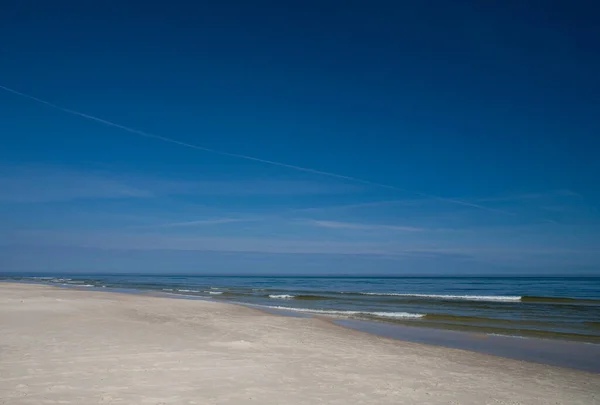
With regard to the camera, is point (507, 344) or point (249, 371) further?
point (507, 344)

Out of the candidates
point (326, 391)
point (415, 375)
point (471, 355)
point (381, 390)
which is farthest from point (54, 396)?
point (471, 355)

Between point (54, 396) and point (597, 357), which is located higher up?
point (54, 396)

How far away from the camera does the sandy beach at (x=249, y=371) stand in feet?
22.8

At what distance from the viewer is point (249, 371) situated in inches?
340

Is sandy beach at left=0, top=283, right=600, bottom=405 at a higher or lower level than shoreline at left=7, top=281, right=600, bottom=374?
higher

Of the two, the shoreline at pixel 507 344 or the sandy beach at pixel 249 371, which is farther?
the shoreline at pixel 507 344

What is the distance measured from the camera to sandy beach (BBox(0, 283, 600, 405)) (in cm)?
695

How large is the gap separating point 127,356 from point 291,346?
14.5 ft

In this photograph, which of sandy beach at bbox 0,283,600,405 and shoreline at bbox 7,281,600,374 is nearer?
sandy beach at bbox 0,283,600,405

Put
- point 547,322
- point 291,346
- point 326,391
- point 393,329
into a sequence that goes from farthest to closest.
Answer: point 547,322, point 393,329, point 291,346, point 326,391

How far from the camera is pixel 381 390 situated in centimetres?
774

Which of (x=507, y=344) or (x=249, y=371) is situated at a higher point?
(x=249, y=371)

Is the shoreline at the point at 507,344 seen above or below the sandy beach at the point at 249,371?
below

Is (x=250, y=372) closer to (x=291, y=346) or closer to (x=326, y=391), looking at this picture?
(x=326, y=391)
